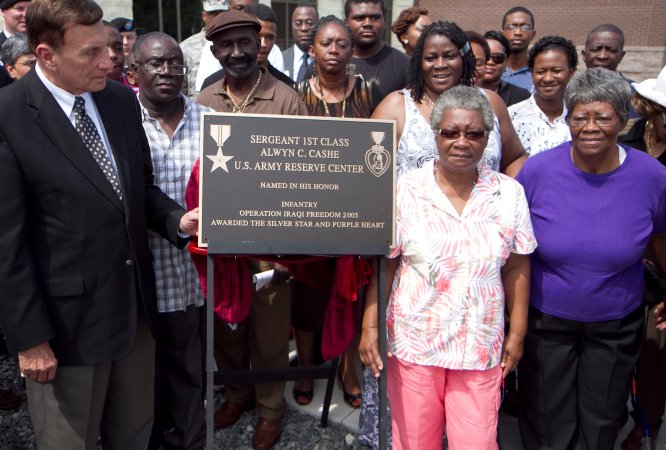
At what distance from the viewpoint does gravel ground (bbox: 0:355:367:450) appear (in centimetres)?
378

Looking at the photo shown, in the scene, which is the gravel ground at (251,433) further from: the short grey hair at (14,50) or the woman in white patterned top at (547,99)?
the short grey hair at (14,50)

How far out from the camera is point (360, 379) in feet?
14.3

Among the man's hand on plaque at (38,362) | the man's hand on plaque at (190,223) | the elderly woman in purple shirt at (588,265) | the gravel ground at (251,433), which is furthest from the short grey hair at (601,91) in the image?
the man's hand on plaque at (38,362)

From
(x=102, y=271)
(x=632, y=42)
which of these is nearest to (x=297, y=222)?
(x=102, y=271)

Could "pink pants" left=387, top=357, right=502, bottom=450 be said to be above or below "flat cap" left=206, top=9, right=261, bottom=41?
A: below

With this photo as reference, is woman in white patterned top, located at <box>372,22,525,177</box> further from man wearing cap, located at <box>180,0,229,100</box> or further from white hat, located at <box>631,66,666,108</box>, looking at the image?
man wearing cap, located at <box>180,0,229,100</box>

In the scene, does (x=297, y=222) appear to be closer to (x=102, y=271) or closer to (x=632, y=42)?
(x=102, y=271)

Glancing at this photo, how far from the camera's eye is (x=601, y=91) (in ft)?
9.23

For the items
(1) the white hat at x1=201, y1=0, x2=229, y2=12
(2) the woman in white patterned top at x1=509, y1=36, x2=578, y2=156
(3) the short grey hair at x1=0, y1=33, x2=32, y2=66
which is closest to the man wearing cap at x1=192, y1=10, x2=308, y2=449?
(3) the short grey hair at x1=0, y1=33, x2=32, y2=66

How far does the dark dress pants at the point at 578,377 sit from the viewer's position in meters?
3.01

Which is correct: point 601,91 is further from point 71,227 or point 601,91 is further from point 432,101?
point 71,227

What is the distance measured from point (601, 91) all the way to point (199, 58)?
401 centimetres

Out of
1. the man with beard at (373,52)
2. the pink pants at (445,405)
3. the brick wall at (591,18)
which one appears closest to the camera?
the pink pants at (445,405)

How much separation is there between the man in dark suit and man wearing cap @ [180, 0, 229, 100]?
2554mm
